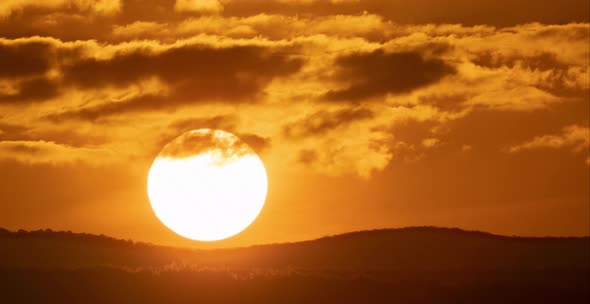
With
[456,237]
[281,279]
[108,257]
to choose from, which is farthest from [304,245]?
[281,279]

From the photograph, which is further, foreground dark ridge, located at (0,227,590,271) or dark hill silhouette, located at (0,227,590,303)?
foreground dark ridge, located at (0,227,590,271)

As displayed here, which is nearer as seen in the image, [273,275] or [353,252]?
[273,275]

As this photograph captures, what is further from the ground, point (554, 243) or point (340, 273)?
point (554, 243)

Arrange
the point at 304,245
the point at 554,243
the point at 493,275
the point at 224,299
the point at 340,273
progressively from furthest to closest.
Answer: the point at 304,245, the point at 554,243, the point at 493,275, the point at 340,273, the point at 224,299

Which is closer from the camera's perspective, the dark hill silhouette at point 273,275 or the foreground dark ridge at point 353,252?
the dark hill silhouette at point 273,275

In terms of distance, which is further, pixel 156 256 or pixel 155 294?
pixel 156 256

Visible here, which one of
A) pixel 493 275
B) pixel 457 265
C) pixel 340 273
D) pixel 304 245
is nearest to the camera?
pixel 340 273

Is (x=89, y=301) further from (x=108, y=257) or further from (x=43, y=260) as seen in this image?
(x=108, y=257)

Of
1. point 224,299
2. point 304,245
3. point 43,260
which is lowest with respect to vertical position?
point 224,299
